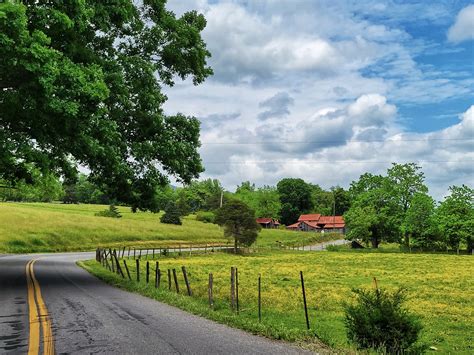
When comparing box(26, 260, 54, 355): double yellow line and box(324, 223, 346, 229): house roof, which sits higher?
box(324, 223, 346, 229): house roof

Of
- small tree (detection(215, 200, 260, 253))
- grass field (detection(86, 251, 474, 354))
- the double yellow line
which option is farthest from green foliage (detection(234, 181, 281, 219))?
the double yellow line

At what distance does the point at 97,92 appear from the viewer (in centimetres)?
1527

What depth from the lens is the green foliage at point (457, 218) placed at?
76250mm

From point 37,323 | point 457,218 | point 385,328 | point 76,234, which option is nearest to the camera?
point 385,328

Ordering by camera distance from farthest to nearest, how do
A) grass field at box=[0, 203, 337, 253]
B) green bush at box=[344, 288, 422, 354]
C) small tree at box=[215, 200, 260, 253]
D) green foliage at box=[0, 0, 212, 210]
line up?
1. small tree at box=[215, 200, 260, 253]
2. grass field at box=[0, 203, 337, 253]
3. green foliage at box=[0, 0, 212, 210]
4. green bush at box=[344, 288, 422, 354]

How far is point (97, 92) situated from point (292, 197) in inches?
5905

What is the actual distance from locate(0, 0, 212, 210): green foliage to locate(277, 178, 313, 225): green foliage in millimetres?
141064

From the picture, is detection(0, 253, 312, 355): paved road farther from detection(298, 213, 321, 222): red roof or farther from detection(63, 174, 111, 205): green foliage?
detection(63, 174, 111, 205): green foliage

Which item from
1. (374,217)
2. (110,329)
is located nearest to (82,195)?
(374,217)

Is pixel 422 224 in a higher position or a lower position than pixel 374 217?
lower

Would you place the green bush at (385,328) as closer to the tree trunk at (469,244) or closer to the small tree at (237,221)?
the small tree at (237,221)

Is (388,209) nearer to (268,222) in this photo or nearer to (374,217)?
(374,217)

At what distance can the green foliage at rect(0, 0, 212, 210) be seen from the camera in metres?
14.5

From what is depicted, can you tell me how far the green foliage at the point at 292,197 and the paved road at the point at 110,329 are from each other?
14786 cm
